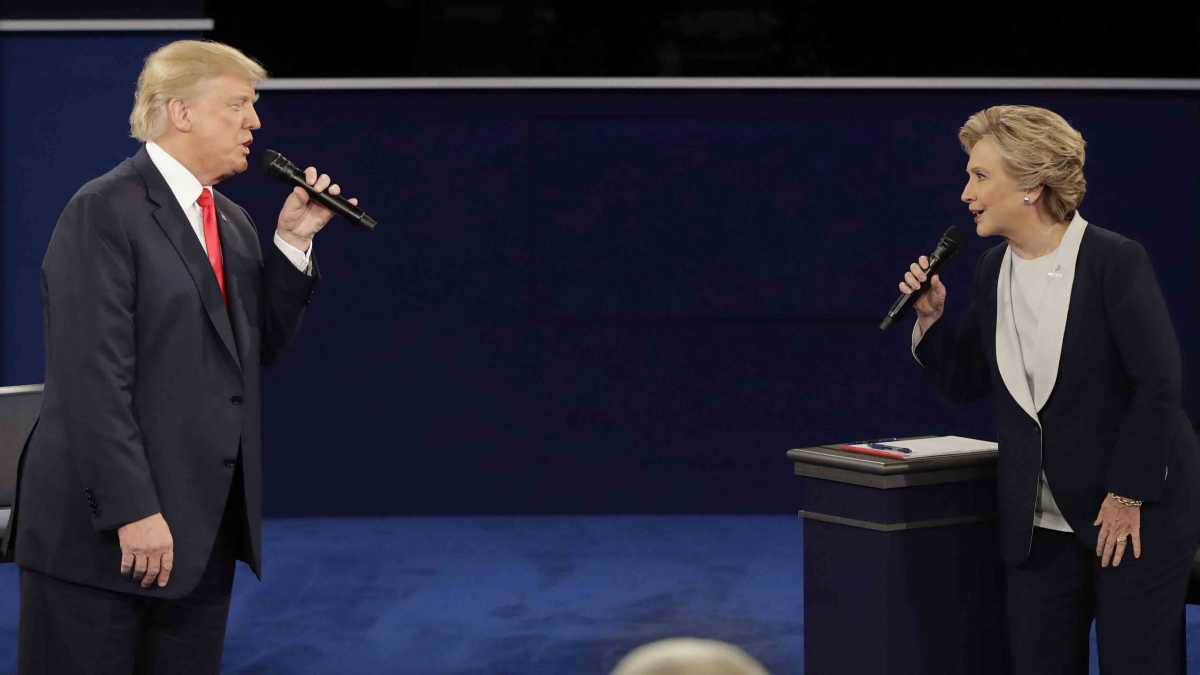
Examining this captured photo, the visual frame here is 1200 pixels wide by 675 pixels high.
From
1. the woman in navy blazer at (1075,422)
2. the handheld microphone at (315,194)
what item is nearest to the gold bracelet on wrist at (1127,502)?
the woman in navy blazer at (1075,422)

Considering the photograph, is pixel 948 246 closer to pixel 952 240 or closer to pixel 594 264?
pixel 952 240

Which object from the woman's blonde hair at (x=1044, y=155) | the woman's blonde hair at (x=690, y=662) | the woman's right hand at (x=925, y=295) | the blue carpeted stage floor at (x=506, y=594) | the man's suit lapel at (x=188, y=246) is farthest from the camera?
the blue carpeted stage floor at (x=506, y=594)

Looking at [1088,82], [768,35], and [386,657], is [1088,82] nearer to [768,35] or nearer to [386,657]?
[768,35]

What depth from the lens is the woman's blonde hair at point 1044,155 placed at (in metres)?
2.73

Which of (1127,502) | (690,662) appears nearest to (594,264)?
(1127,502)

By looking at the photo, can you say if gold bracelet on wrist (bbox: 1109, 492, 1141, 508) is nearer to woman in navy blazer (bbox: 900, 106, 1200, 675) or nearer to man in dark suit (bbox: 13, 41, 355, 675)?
woman in navy blazer (bbox: 900, 106, 1200, 675)

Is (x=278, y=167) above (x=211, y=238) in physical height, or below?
above

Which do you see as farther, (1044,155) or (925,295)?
(925,295)

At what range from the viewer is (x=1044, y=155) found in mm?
2729

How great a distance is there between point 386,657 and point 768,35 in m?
3.53

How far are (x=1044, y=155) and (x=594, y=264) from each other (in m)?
4.00

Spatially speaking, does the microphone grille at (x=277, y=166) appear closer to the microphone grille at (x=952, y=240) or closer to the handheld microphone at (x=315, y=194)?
the handheld microphone at (x=315, y=194)

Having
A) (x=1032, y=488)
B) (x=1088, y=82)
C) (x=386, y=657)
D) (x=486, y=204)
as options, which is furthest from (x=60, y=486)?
(x=1088, y=82)

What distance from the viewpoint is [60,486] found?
7.48 feet
